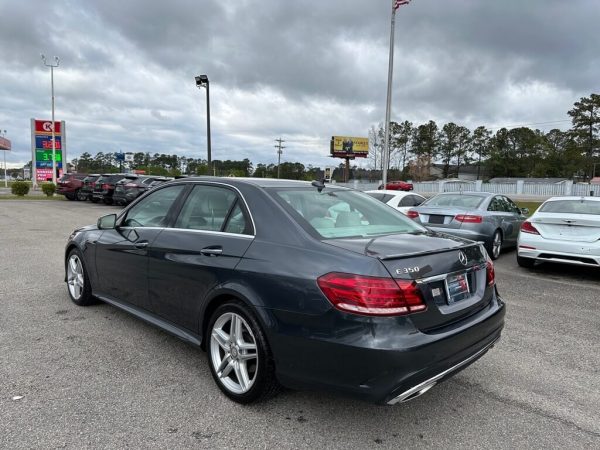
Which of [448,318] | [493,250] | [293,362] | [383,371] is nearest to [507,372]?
[448,318]

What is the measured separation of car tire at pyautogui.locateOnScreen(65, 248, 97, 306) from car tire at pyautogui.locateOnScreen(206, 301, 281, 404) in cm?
244

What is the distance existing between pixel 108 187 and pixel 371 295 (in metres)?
23.8

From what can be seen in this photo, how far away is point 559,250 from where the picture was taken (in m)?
7.17

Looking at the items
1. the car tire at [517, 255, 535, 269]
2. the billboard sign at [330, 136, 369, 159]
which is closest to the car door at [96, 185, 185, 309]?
the car tire at [517, 255, 535, 269]

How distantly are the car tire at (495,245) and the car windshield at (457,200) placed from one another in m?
0.72

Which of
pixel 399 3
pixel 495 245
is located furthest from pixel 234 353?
pixel 399 3

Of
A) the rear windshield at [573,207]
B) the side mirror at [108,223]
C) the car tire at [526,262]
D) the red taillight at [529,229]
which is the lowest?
the car tire at [526,262]

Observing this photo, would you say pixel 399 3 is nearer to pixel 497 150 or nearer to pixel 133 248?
pixel 133 248

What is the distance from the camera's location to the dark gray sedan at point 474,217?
28.6 feet

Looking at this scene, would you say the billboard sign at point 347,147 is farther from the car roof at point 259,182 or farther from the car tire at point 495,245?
the car roof at point 259,182

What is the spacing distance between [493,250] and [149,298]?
23.9 feet

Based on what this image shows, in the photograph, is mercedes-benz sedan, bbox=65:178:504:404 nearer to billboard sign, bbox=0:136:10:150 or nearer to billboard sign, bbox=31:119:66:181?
billboard sign, bbox=31:119:66:181

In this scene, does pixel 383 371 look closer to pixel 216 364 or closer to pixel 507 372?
pixel 216 364

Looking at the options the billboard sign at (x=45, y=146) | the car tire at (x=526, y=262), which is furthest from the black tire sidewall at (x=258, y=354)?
the billboard sign at (x=45, y=146)
